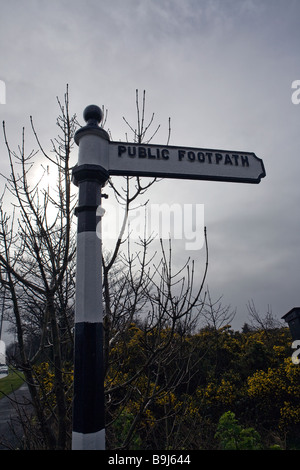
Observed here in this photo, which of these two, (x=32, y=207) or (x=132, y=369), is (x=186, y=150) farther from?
(x=132, y=369)

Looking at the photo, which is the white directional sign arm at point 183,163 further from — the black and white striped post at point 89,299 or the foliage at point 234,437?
the foliage at point 234,437

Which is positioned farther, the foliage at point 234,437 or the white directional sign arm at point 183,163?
the foliage at point 234,437

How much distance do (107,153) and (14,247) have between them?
5.15ft

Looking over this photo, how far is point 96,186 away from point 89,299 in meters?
0.69

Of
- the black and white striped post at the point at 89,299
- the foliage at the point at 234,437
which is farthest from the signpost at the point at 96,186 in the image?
the foliage at the point at 234,437

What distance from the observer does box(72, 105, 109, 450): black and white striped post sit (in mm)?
1285

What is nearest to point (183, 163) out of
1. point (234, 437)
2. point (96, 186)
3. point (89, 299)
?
point (96, 186)

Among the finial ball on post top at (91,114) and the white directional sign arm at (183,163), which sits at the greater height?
the finial ball on post top at (91,114)

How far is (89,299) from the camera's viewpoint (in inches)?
57.3

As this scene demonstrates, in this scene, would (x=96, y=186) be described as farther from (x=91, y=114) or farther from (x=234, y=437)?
(x=234, y=437)

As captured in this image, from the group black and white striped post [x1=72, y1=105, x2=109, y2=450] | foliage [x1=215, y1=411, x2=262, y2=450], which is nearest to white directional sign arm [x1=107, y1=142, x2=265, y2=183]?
black and white striped post [x1=72, y1=105, x2=109, y2=450]

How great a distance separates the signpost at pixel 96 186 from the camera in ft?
4.28

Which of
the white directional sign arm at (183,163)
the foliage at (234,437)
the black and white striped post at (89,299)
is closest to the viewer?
the black and white striped post at (89,299)
